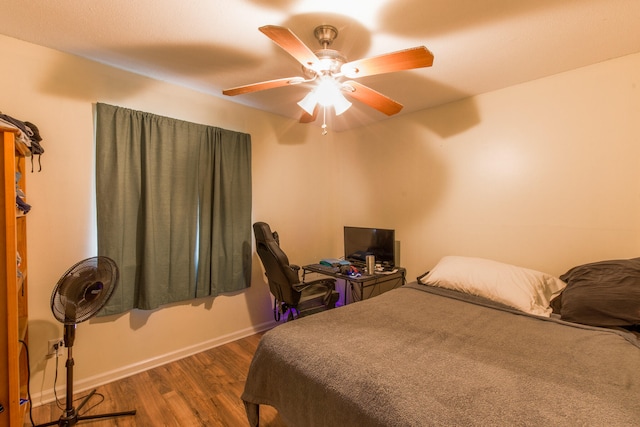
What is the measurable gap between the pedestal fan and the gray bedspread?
3.52 feet

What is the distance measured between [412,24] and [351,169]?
2.26m

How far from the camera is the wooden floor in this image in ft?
6.18

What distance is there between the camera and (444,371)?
1254mm

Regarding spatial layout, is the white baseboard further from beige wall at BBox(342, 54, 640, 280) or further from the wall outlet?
beige wall at BBox(342, 54, 640, 280)

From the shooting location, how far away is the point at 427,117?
3.15 m

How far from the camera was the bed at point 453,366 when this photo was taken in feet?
3.42

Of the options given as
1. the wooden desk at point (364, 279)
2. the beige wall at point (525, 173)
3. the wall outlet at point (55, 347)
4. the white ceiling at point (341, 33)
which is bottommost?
the wall outlet at point (55, 347)

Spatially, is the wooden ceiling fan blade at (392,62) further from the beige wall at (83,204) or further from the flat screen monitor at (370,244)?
the flat screen monitor at (370,244)

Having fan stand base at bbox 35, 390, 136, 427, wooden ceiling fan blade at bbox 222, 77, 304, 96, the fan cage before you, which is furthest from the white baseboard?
wooden ceiling fan blade at bbox 222, 77, 304, 96

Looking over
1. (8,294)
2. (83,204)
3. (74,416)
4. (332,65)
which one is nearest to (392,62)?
(332,65)

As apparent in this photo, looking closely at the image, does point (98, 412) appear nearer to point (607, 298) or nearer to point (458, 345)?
point (458, 345)

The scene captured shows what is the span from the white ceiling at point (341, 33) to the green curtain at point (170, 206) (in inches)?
20.8

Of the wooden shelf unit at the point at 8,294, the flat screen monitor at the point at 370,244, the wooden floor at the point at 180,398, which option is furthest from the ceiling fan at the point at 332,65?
the wooden floor at the point at 180,398

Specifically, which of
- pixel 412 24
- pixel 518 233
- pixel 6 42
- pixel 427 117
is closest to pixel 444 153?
pixel 427 117
